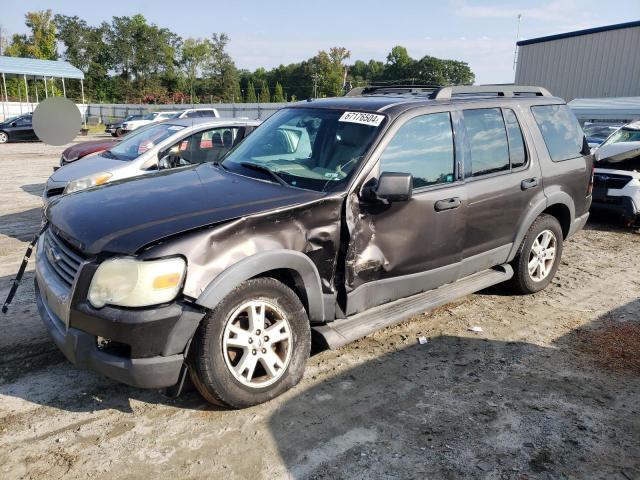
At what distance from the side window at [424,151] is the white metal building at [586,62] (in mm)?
31051

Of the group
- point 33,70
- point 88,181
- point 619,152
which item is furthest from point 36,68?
point 619,152

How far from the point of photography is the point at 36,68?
4047 centimetres

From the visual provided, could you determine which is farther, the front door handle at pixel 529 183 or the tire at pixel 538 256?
the tire at pixel 538 256

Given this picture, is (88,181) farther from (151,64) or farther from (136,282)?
(151,64)

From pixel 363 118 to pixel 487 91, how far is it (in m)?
1.49

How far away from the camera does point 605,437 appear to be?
305 cm

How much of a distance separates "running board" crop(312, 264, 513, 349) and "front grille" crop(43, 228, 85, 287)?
154cm

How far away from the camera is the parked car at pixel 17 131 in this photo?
86.6 feet

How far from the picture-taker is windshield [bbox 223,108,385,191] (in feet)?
12.2

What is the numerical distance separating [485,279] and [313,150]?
6.44ft

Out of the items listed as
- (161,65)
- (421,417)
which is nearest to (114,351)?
(421,417)

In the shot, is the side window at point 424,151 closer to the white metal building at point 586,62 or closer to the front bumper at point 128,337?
the front bumper at point 128,337

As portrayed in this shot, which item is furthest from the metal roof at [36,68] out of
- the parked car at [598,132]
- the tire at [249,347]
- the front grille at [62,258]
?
the tire at [249,347]

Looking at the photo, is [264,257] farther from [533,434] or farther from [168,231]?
[533,434]
